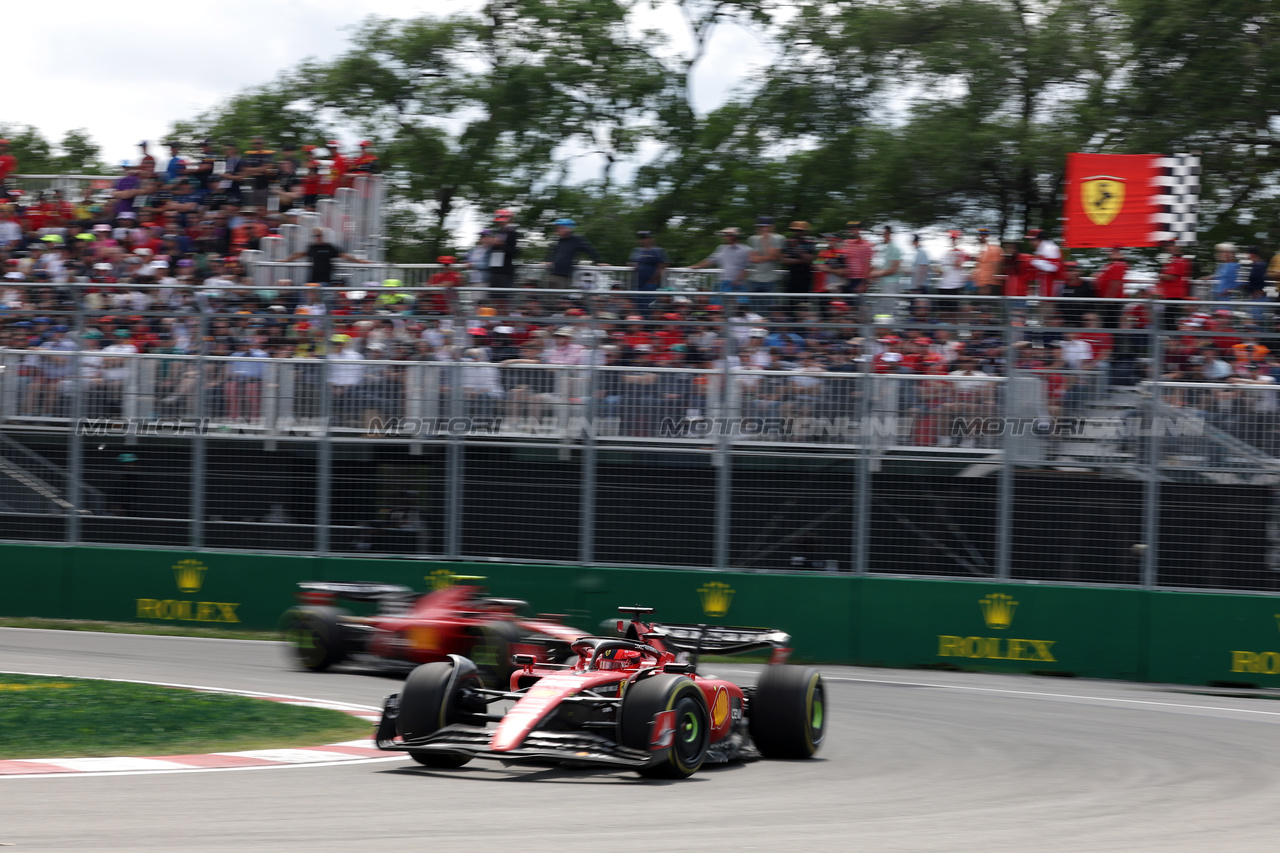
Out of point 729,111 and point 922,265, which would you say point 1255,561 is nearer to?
point 922,265

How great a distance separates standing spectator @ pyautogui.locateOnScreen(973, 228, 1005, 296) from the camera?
1678 centimetres

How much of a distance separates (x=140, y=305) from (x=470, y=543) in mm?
5507

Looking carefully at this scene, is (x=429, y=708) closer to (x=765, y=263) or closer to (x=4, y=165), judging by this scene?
(x=765, y=263)

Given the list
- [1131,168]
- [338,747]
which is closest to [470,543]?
[338,747]

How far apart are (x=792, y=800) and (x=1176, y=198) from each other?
455 inches

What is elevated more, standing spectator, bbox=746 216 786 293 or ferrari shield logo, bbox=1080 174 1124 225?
ferrari shield logo, bbox=1080 174 1124 225

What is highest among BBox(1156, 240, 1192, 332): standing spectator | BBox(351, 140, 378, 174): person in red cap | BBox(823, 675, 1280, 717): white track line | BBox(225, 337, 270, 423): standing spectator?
BBox(351, 140, 378, 174): person in red cap

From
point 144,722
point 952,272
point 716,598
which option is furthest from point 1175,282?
point 144,722

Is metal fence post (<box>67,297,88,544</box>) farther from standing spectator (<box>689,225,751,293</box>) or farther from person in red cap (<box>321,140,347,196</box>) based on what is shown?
standing spectator (<box>689,225,751,293</box>)

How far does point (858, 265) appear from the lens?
57.2 ft

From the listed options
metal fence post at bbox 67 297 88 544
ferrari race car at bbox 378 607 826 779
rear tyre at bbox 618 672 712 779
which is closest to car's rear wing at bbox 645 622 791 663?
ferrari race car at bbox 378 607 826 779

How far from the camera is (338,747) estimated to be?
30.0 ft

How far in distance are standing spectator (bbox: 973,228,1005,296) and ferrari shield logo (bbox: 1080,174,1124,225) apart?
122cm

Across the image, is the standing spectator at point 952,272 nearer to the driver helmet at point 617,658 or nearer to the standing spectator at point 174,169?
the driver helmet at point 617,658
